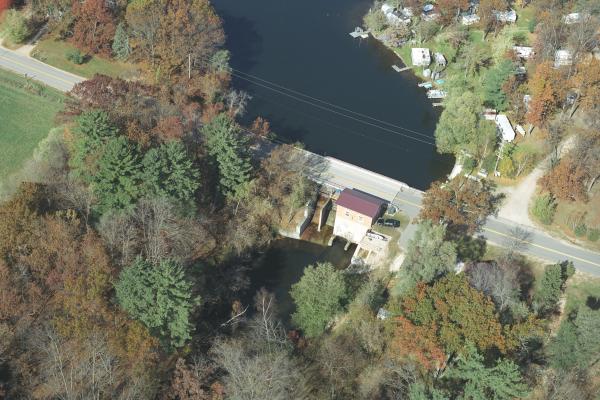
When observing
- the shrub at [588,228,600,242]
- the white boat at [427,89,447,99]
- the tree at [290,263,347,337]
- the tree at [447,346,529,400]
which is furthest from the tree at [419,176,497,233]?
the white boat at [427,89,447,99]

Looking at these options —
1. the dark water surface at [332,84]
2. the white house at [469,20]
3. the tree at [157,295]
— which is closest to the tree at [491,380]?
the tree at [157,295]

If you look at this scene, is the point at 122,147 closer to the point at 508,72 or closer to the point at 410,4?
the point at 508,72

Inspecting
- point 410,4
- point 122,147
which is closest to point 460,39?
point 410,4

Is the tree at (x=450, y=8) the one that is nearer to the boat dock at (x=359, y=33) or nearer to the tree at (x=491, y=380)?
the boat dock at (x=359, y=33)

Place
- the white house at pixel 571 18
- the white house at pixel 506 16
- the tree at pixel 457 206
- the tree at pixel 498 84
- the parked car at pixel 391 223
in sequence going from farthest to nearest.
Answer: the white house at pixel 506 16, the white house at pixel 571 18, the tree at pixel 498 84, the parked car at pixel 391 223, the tree at pixel 457 206

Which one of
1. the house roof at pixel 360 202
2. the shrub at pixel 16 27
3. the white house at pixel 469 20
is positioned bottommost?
the house roof at pixel 360 202

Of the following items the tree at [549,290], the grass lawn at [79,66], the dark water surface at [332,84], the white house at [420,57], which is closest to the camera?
the tree at [549,290]
